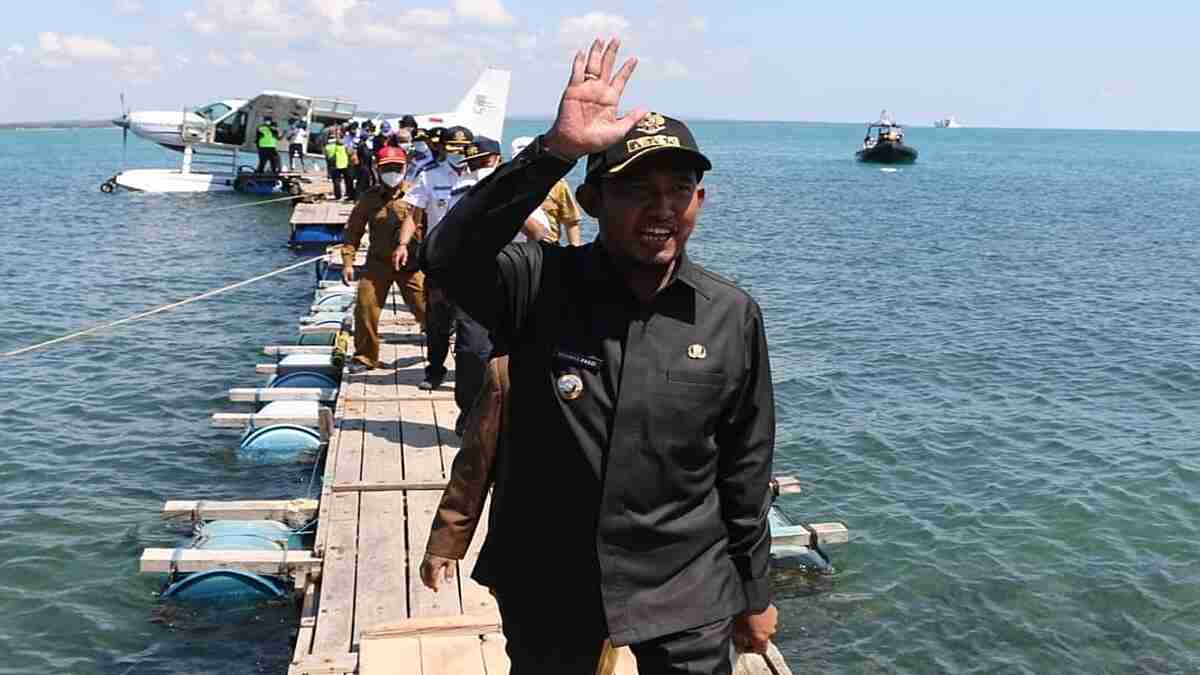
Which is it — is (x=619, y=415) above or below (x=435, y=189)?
above

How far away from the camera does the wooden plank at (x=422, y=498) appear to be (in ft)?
20.6

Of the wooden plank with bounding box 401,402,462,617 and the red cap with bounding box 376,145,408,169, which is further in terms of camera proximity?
the red cap with bounding box 376,145,408,169

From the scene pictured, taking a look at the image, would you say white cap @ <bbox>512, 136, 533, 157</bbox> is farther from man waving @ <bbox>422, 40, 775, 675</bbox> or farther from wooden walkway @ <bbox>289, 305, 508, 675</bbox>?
wooden walkway @ <bbox>289, 305, 508, 675</bbox>

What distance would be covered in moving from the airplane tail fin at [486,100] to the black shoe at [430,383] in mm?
40745

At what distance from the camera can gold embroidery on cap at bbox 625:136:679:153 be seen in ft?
9.53

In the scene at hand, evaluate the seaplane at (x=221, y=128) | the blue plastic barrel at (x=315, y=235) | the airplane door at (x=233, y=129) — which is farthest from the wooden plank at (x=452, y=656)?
the airplane door at (x=233, y=129)

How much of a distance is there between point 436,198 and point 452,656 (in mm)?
4722

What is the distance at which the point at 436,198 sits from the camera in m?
9.40

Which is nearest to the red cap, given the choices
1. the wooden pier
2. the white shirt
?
the white shirt

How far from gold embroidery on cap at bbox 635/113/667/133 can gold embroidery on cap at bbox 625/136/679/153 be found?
0.11ft

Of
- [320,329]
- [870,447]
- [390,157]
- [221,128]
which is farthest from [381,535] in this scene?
[221,128]

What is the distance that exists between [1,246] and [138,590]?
26441 mm

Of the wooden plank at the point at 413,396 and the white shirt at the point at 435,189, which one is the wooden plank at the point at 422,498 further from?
the white shirt at the point at 435,189

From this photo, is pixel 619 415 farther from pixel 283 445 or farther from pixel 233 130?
pixel 233 130
